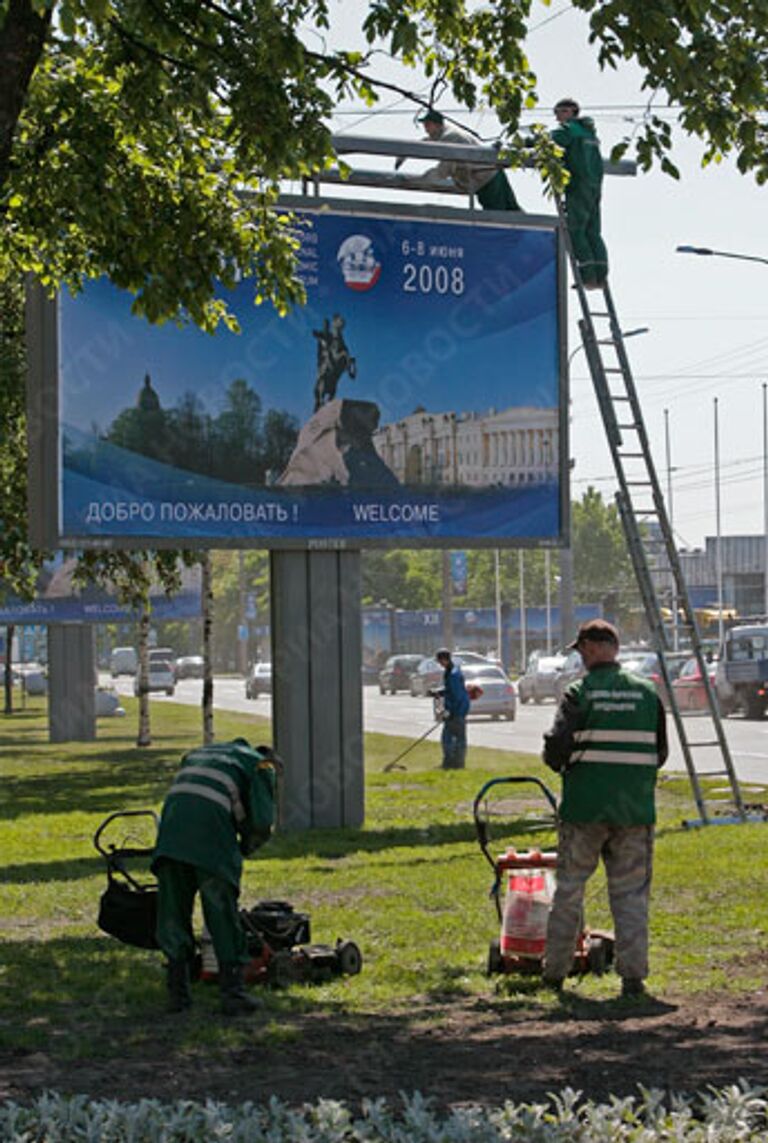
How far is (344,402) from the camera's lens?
57.4 feet

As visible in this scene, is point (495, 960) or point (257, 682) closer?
point (495, 960)

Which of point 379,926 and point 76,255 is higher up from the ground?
point 76,255

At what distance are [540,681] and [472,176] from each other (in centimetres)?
4126

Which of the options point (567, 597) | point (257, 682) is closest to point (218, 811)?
point (567, 597)

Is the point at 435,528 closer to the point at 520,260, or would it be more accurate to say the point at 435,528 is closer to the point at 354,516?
the point at 354,516

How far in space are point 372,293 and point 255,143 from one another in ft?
20.2

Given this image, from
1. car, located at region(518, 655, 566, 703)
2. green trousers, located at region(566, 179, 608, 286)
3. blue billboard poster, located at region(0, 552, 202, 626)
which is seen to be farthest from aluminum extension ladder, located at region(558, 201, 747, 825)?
car, located at region(518, 655, 566, 703)

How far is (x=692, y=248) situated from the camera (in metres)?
36.2

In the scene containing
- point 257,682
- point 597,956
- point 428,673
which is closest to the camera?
point 597,956

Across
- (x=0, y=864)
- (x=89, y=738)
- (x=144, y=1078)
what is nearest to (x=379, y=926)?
(x=144, y=1078)

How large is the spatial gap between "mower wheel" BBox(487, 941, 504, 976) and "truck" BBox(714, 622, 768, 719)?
32.0 metres

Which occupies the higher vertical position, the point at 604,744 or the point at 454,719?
the point at 604,744

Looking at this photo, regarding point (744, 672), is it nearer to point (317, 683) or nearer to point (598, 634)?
point (317, 683)

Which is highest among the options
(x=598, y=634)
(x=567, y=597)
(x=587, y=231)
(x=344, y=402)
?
(x=587, y=231)
